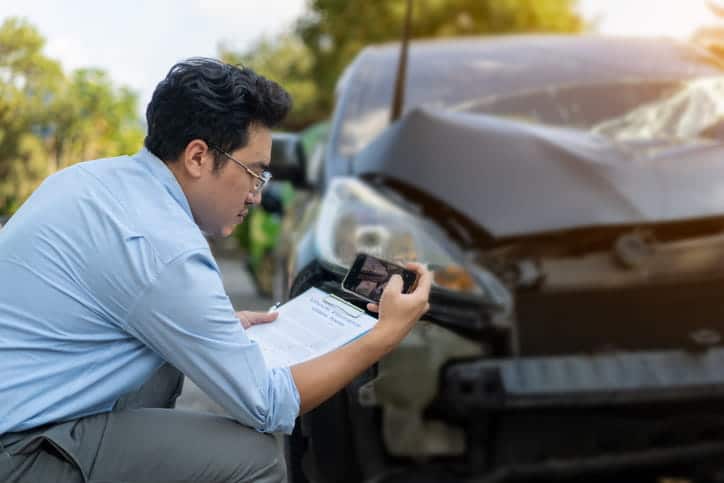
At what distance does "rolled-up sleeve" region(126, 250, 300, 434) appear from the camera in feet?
5.09

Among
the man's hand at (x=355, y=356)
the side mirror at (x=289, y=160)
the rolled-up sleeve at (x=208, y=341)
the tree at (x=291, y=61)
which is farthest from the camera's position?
the tree at (x=291, y=61)

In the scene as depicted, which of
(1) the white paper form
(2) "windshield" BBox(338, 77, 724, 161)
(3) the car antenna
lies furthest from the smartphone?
(3) the car antenna

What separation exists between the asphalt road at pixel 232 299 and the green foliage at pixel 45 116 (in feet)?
2.09

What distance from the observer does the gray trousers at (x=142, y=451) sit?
1607 mm

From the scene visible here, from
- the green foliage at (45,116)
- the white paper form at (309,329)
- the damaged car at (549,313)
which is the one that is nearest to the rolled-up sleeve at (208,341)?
the white paper form at (309,329)

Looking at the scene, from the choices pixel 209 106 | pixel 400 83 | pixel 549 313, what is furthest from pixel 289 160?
pixel 209 106

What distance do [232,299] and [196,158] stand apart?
4.47 m

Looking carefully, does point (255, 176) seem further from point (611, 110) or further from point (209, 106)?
point (611, 110)

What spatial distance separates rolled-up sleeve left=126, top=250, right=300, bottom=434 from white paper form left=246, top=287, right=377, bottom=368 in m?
0.11

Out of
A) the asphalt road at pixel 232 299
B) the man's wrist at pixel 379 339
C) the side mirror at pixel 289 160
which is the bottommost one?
the asphalt road at pixel 232 299

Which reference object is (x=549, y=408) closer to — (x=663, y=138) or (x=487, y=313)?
(x=487, y=313)

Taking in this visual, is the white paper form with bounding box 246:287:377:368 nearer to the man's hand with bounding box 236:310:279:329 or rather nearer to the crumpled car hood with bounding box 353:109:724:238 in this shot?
the man's hand with bounding box 236:310:279:329

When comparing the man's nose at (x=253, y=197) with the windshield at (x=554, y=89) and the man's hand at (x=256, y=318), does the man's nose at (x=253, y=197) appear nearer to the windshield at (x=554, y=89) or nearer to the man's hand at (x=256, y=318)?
the man's hand at (x=256, y=318)

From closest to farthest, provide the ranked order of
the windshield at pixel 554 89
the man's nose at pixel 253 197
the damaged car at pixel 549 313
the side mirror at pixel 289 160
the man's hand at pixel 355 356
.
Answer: the man's hand at pixel 355 356
the man's nose at pixel 253 197
the damaged car at pixel 549 313
the windshield at pixel 554 89
the side mirror at pixel 289 160
